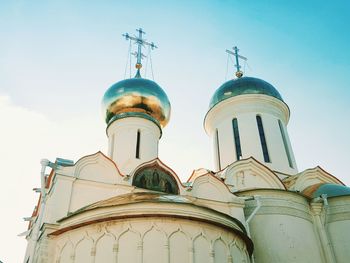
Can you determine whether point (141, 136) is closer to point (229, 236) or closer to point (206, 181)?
point (206, 181)

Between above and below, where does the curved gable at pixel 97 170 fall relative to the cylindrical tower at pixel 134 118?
below

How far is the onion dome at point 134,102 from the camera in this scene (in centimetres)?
1095

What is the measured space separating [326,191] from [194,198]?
156 inches

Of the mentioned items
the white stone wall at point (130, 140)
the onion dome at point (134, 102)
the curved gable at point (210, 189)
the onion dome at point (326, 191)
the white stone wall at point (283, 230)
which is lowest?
the white stone wall at point (283, 230)

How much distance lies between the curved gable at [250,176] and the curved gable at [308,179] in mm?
560

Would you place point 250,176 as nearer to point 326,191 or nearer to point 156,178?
point 326,191

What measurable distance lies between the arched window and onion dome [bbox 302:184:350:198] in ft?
12.9

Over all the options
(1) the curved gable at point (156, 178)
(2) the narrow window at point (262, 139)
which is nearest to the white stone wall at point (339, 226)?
(2) the narrow window at point (262, 139)

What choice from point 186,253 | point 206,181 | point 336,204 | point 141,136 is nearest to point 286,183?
point 336,204

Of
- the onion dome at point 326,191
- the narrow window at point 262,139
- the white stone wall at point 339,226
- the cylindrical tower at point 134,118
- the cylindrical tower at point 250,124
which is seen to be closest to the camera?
the white stone wall at point 339,226

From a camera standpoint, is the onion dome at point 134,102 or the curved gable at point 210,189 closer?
the curved gable at point 210,189

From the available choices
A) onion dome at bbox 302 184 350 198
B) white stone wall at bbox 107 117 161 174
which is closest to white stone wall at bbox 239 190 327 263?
onion dome at bbox 302 184 350 198

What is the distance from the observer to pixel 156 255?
218 inches

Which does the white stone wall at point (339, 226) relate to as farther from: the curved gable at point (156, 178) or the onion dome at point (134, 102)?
the onion dome at point (134, 102)
